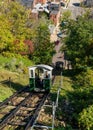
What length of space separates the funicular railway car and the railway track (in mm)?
569

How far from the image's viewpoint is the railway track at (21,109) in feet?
68.7

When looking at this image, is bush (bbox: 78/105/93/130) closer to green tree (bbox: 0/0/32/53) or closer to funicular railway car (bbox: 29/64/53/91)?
funicular railway car (bbox: 29/64/53/91)

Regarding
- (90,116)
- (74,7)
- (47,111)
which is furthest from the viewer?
(74,7)

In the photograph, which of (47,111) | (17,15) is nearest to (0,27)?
(17,15)

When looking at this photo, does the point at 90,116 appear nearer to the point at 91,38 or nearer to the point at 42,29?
the point at 91,38

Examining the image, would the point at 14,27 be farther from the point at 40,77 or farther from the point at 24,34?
the point at 40,77

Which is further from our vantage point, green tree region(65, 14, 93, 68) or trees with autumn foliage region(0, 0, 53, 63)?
trees with autumn foliage region(0, 0, 53, 63)

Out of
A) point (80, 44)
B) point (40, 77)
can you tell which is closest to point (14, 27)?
point (80, 44)

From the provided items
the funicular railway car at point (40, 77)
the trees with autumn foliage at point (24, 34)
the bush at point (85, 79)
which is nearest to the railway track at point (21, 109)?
the funicular railway car at point (40, 77)

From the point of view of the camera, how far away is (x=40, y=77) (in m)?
31.8

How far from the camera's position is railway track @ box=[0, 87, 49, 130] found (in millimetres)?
20936

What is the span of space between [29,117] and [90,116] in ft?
17.3

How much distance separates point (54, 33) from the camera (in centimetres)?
9600

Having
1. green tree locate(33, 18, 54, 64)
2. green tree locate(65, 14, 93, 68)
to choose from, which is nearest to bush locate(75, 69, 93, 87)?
green tree locate(65, 14, 93, 68)
